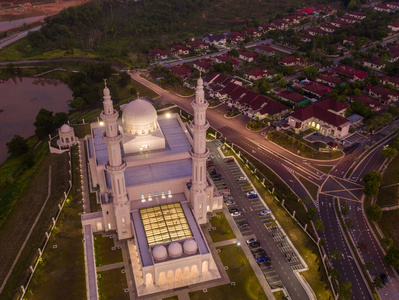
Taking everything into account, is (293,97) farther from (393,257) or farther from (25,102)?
(25,102)

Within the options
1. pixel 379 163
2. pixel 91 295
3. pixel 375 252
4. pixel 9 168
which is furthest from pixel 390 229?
pixel 9 168

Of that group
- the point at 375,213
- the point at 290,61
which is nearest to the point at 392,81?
the point at 290,61

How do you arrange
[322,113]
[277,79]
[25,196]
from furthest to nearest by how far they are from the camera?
[277,79] < [322,113] < [25,196]

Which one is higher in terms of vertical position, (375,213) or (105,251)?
(375,213)

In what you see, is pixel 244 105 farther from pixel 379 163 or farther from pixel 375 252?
pixel 375 252

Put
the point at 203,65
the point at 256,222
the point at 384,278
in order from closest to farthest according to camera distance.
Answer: the point at 384,278, the point at 256,222, the point at 203,65

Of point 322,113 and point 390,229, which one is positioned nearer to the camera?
point 390,229
